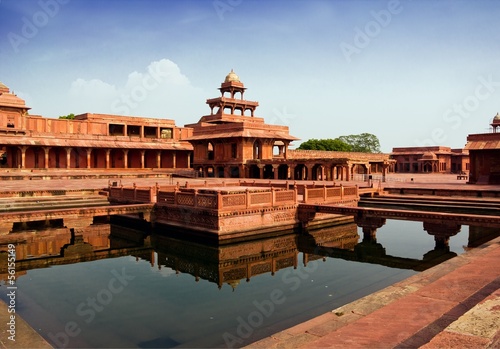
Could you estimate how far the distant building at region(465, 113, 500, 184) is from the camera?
83.5 ft

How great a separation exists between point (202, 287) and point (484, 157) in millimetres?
22638

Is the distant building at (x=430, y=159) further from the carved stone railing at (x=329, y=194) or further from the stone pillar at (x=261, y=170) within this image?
the carved stone railing at (x=329, y=194)

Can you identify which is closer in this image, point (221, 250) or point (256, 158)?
point (221, 250)

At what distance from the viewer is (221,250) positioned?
1384 cm

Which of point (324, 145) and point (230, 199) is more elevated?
point (324, 145)

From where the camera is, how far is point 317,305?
353 inches

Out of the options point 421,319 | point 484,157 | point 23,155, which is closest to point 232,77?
point 23,155

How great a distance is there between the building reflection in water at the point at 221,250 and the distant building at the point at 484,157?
31.0ft

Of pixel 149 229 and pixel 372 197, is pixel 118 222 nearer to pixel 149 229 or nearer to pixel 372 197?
pixel 149 229

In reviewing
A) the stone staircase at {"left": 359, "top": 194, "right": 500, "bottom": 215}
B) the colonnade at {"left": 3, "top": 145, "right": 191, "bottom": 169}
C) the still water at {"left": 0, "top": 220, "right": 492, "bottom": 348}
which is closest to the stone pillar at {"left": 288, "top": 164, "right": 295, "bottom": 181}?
the stone staircase at {"left": 359, "top": 194, "right": 500, "bottom": 215}

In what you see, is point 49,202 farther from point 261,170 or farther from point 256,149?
point 256,149

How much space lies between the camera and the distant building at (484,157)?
25442 mm

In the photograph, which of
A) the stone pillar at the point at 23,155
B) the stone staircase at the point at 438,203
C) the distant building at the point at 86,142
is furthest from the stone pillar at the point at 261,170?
the stone pillar at the point at 23,155

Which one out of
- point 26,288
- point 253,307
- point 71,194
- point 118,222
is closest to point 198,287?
point 253,307
